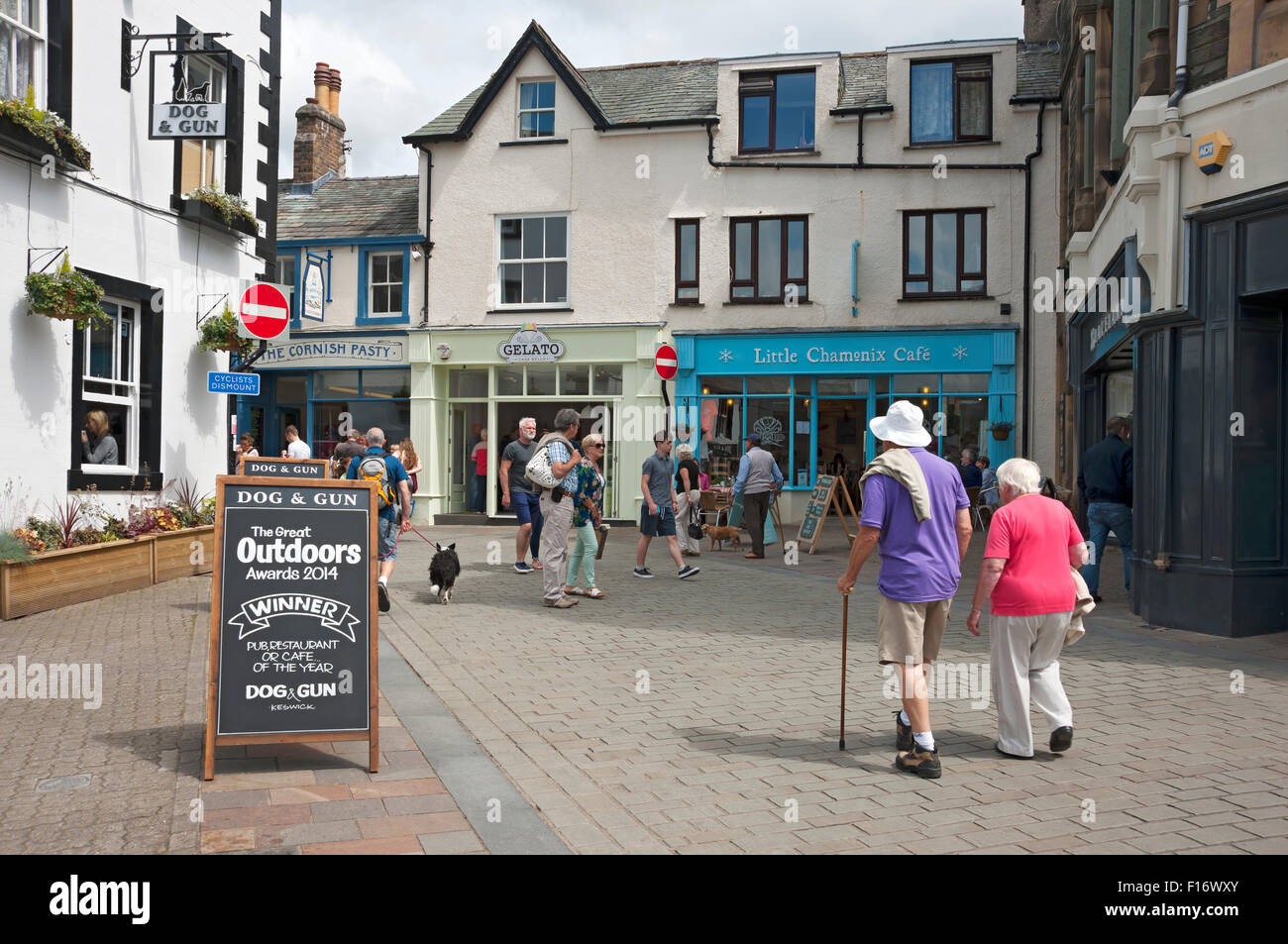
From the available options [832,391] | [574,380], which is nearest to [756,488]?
[832,391]

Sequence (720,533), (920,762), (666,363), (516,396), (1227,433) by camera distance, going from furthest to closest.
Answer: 1. (516,396)
2. (666,363)
3. (720,533)
4. (1227,433)
5. (920,762)

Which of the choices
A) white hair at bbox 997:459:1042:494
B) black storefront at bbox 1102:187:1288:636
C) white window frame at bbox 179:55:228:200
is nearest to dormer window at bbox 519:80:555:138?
white window frame at bbox 179:55:228:200

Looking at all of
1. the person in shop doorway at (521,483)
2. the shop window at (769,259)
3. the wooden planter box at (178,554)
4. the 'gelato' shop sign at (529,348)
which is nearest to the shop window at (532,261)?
the 'gelato' shop sign at (529,348)

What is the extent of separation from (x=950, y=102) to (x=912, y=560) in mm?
18328

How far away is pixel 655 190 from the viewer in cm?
2244

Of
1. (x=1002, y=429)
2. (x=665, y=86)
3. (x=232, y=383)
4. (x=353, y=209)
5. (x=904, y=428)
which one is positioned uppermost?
(x=665, y=86)

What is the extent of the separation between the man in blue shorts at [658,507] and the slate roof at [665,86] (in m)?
10.6

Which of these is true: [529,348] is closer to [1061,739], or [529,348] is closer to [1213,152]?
[1213,152]

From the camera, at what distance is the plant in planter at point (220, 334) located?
14242mm

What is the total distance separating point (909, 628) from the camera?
547cm

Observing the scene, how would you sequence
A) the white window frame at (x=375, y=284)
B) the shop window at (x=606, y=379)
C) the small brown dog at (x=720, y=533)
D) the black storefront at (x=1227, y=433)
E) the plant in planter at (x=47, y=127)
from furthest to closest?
the white window frame at (x=375, y=284)
the shop window at (x=606, y=379)
the small brown dog at (x=720, y=533)
the plant in planter at (x=47, y=127)
the black storefront at (x=1227, y=433)

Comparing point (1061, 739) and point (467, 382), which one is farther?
point (467, 382)

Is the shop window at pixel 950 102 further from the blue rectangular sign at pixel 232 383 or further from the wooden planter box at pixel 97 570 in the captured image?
the wooden planter box at pixel 97 570
